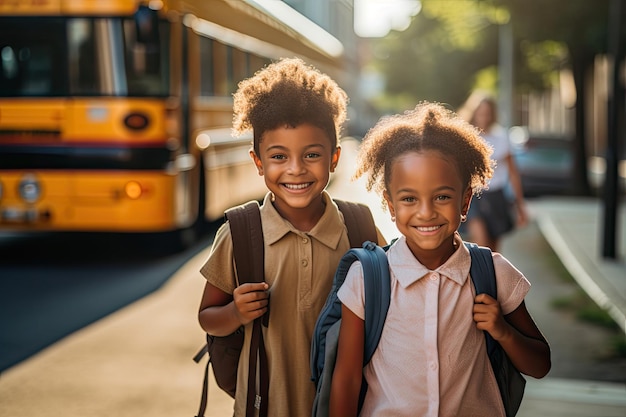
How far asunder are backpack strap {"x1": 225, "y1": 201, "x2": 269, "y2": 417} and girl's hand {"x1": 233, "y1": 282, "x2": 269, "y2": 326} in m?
0.09

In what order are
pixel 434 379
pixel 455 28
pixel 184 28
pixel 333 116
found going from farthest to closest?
pixel 455 28, pixel 184 28, pixel 333 116, pixel 434 379

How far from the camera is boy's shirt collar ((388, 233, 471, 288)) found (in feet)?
8.24

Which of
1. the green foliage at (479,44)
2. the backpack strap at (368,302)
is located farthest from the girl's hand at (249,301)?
the green foliage at (479,44)

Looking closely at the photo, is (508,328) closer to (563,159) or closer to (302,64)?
(302,64)

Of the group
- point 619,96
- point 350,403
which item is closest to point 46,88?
point 619,96

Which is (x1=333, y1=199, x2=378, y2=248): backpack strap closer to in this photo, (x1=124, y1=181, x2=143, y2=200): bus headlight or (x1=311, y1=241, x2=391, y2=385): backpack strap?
(x1=311, y1=241, x2=391, y2=385): backpack strap

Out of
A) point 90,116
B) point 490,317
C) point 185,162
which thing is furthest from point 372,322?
point 185,162

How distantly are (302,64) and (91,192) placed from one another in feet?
22.7

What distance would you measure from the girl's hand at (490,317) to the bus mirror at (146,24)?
744 cm

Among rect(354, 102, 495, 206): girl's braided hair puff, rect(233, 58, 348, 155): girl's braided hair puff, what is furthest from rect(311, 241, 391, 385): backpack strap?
rect(233, 58, 348, 155): girl's braided hair puff

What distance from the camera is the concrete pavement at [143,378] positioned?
17.0 feet

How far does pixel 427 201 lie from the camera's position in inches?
98.8

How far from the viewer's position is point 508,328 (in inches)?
98.4

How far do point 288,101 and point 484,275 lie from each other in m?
0.73
